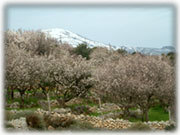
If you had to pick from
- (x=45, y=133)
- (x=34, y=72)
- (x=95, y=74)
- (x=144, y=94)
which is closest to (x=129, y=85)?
(x=144, y=94)

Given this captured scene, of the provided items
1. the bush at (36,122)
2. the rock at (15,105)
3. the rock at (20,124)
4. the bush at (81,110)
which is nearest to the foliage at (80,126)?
the bush at (36,122)

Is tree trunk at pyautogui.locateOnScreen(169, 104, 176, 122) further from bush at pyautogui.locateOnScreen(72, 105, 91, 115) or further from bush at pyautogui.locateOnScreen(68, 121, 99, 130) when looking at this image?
bush at pyautogui.locateOnScreen(72, 105, 91, 115)

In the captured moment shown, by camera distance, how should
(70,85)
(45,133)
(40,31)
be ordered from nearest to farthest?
(45,133) → (70,85) → (40,31)

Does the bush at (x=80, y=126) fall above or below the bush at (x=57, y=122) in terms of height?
below

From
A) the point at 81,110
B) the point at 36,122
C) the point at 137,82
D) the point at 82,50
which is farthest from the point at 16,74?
the point at 82,50

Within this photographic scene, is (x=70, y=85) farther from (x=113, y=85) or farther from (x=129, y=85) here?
(x=129, y=85)

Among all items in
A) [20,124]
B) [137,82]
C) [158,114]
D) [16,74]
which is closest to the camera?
[20,124]

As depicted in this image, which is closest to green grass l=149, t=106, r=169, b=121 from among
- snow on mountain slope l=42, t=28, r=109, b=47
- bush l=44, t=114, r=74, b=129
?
bush l=44, t=114, r=74, b=129

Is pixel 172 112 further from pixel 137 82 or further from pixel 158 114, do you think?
pixel 158 114

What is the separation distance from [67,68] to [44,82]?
2425mm

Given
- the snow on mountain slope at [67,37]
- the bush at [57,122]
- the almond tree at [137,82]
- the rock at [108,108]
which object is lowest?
the rock at [108,108]

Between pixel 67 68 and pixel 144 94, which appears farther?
pixel 67 68

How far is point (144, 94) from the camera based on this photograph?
1349 centimetres

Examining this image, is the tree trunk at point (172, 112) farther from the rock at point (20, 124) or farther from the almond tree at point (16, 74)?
the almond tree at point (16, 74)
